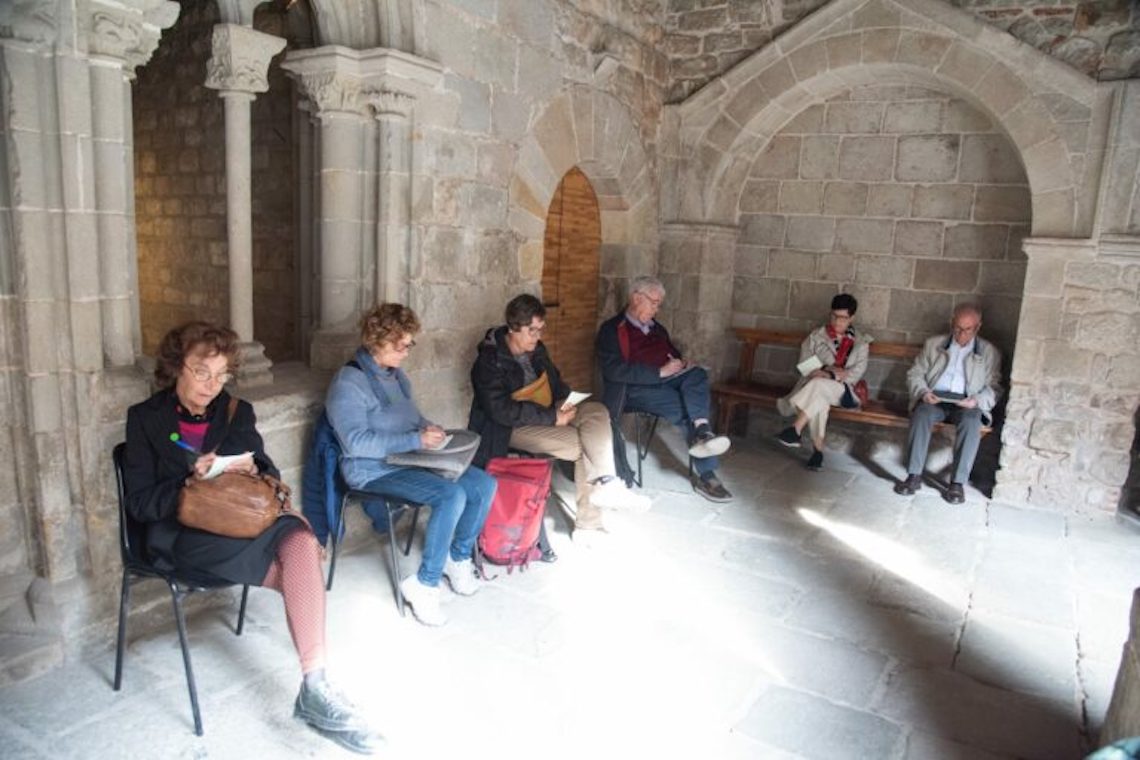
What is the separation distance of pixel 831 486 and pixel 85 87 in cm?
413

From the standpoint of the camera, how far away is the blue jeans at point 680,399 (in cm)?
471

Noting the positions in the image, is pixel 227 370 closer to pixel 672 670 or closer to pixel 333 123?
pixel 333 123

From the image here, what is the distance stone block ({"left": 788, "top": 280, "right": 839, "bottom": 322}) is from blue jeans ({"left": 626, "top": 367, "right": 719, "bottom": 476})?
1.58 meters

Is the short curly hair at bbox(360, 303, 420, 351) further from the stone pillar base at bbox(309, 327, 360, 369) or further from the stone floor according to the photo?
the stone floor

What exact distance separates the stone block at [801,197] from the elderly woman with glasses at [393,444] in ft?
12.2

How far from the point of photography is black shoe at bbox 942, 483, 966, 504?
477 cm

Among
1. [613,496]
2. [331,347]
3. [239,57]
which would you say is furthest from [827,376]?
[239,57]

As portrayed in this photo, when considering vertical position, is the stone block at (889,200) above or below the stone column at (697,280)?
above

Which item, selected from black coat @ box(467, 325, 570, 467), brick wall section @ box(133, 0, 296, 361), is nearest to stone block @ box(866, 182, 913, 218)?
black coat @ box(467, 325, 570, 467)

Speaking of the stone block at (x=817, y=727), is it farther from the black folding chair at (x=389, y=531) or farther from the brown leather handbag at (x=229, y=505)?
the brown leather handbag at (x=229, y=505)

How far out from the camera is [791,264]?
6.01 m

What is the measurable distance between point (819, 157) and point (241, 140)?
3971 millimetres

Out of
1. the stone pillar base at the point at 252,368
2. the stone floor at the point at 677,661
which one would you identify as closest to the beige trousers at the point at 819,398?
the stone floor at the point at 677,661

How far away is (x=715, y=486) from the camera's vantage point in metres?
4.63
